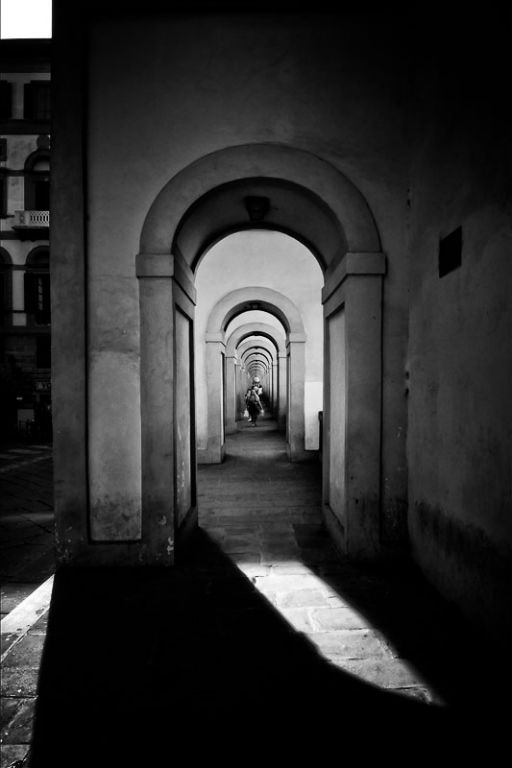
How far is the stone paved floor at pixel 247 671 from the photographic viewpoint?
2.08 m

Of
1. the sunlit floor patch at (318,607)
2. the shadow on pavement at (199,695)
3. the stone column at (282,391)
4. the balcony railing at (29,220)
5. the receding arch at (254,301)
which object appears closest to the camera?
the shadow on pavement at (199,695)

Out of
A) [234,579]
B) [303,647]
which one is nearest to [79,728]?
[303,647]

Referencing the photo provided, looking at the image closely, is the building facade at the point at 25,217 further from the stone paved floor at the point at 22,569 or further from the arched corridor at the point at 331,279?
the arched corridor at the point at 331,279

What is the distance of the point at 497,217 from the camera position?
9.05 ft

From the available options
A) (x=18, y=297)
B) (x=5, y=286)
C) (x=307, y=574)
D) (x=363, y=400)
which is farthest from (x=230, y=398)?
(x=307, y=574)

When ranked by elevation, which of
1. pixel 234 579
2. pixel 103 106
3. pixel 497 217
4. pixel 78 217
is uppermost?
pixel 103 106

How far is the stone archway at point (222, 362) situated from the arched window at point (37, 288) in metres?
10.9

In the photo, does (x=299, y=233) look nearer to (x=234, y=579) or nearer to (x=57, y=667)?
(x=234, y=579)

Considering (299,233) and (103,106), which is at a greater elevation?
(103,106)

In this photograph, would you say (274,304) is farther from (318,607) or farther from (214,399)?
(318,607)

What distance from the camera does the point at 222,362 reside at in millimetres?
10438

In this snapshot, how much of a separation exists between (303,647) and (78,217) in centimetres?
398

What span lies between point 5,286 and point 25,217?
9.58 feet

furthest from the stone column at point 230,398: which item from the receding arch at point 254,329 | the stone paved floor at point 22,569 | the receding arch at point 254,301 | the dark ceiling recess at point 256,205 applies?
the dark ceiling recess at point 256,205
